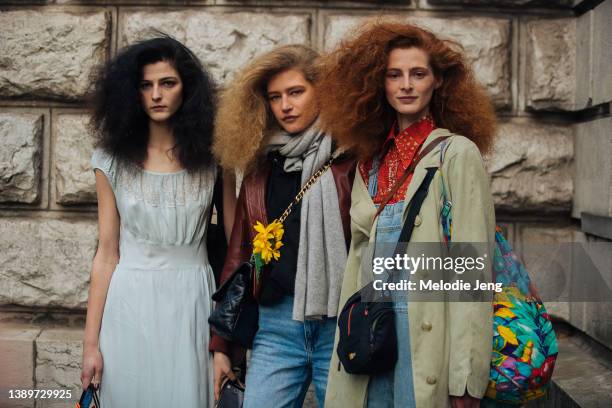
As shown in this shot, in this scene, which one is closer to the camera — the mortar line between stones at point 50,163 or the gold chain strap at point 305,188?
the gold chain strap at point 305,188

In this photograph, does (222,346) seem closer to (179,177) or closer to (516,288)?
(179,177)

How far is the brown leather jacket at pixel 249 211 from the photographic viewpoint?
8.88 feet

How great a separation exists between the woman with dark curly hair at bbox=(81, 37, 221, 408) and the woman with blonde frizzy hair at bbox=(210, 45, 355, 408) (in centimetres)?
13

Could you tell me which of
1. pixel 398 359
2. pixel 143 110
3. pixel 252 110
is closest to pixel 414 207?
pixel 398 359

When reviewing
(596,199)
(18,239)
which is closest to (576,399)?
(596,199)

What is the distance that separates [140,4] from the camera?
13.6 ft

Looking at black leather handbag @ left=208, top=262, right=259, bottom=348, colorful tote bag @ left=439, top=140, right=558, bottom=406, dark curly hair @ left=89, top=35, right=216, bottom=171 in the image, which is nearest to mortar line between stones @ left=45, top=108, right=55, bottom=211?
dark curly hair @ left=89, top=35, right=216, bottom=171

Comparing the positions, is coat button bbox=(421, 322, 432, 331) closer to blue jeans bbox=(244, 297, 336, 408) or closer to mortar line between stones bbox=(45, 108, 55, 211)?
blue jeans bbox=(244, 297, 336, 408)

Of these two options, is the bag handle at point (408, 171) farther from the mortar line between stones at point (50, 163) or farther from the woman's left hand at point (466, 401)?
the mortar line between stones at point (50, 163)

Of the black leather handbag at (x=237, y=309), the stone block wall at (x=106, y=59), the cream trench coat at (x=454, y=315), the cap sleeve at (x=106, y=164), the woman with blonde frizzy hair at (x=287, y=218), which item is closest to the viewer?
the cream trench coat at (x=454, y=315)

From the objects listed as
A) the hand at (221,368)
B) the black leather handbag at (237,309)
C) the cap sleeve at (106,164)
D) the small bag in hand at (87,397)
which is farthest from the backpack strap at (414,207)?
the small bag in hand at (87,397)

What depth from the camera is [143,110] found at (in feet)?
9.77

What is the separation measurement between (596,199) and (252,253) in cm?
191

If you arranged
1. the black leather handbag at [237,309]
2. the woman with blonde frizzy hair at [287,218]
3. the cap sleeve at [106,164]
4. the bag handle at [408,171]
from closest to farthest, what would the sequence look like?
the bag handle at [408,171], the woman with blonde frizzy hair at [287,218], the black leather handbag at [237,309], the cap sleeve at [106,164]
